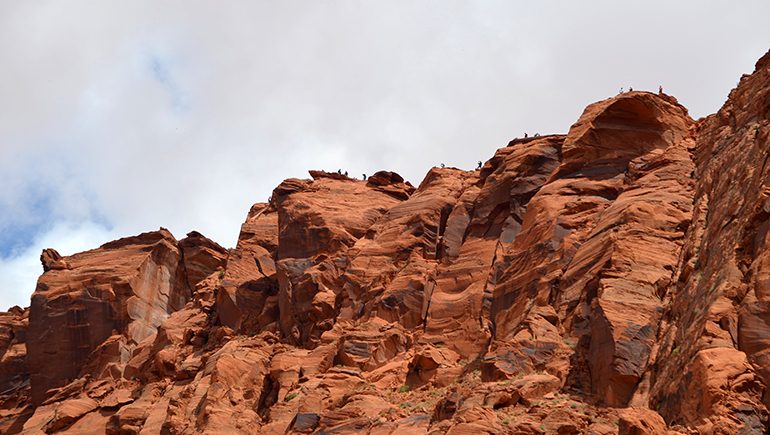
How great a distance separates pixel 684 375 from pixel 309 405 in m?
17.2

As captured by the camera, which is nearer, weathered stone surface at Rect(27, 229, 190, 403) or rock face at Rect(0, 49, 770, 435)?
rock face at Rect(0, 49, 770, 435)

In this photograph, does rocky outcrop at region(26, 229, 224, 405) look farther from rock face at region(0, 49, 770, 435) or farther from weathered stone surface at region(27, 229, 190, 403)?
rock face at region(0, 49, 770, 435)

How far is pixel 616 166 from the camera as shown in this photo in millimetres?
39531

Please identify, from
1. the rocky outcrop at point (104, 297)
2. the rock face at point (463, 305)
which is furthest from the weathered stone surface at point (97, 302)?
the rock face at point (463, 305)

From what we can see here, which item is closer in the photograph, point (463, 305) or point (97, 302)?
point (463, 305)

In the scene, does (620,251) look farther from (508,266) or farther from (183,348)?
(183,348)

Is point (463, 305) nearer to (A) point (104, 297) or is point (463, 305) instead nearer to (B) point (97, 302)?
(A) point (104, 297)

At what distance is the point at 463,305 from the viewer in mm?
38719

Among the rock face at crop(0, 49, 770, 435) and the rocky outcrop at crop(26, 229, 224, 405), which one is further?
the rocky outcrop at crop(26, 229, 224, 405)

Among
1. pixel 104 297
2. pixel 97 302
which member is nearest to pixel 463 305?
pixel 104 297

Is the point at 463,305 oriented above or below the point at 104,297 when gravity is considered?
below

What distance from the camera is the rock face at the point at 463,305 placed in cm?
2403

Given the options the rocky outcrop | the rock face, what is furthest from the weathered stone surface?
the rock face

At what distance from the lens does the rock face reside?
2403 cm
